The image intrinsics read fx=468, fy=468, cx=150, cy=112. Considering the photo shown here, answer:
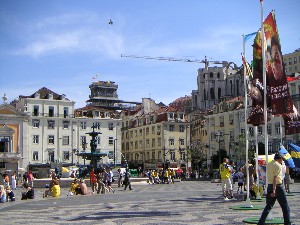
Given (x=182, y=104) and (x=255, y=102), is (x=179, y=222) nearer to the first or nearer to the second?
(x=255, y=102)

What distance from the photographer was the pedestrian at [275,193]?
35.2ft

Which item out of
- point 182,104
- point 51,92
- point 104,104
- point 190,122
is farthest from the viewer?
point 182,104

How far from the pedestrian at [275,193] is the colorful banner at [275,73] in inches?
104

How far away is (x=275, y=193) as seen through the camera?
429 inches

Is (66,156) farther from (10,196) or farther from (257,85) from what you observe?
(257,85)

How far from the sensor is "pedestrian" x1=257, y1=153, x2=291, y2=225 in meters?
10.7

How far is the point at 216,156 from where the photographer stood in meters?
78.0

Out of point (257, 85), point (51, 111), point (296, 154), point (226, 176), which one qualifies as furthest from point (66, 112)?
point (257, 85)

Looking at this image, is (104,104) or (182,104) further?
(182,104)

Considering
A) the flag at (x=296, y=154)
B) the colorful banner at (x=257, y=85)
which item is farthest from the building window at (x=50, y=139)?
the colorful banner at (x=257, y=85)

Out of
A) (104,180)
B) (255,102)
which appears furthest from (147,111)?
(255,102)

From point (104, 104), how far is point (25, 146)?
49784 mm

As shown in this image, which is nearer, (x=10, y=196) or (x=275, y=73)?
(x=275, y=73)

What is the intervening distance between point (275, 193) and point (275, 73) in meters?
4.03
